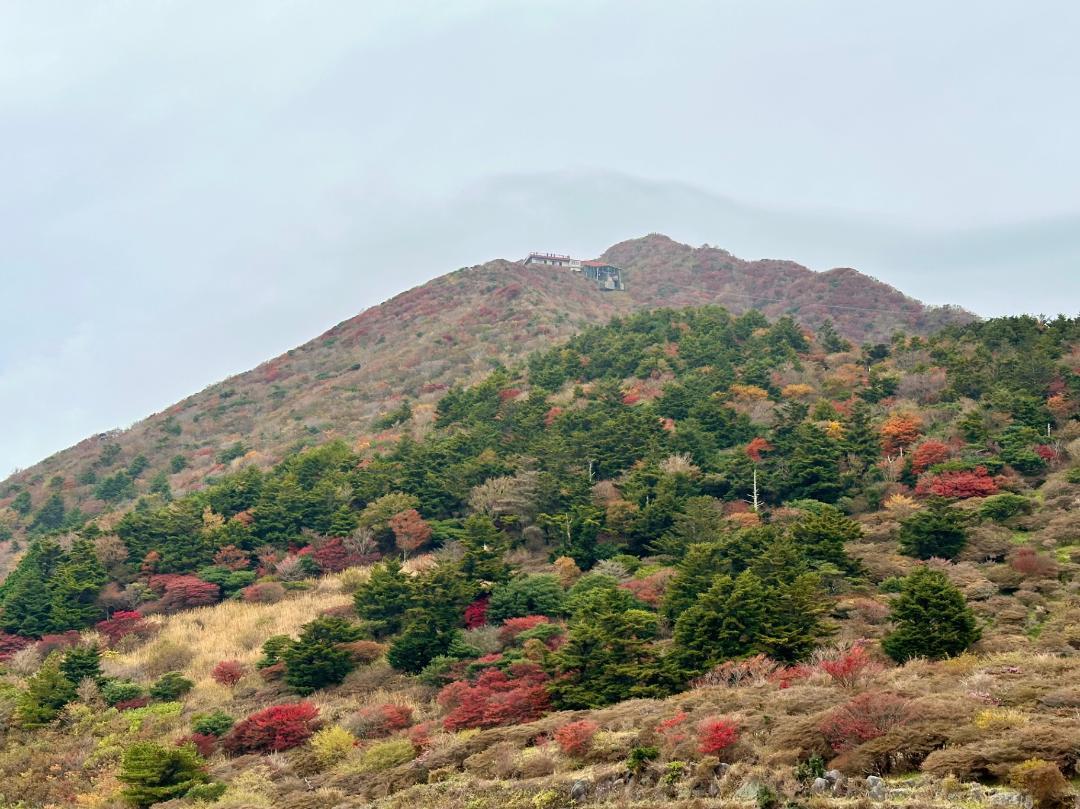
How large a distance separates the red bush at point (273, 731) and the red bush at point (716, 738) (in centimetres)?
1429

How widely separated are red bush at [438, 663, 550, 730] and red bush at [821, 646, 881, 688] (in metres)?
8.69

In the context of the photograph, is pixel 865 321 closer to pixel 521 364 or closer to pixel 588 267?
pixel 588 267

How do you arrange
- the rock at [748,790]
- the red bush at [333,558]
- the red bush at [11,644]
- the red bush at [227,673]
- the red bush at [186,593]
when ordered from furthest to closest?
the red bush at [333,558]
the red bush at [186,593]
the red bush at [11,644]
the red bush at [227,673]
the rock at [748,790]

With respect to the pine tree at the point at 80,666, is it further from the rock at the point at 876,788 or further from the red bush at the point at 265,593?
the rock at the point at 876,788

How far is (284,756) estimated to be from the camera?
86.2ft

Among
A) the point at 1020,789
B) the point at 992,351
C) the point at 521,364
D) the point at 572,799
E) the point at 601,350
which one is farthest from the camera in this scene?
the point at 521,364

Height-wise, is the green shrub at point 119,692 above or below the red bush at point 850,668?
above

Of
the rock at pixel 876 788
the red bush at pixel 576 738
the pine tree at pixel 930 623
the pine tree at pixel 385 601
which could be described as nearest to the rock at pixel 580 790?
the red bush at pixel 576 738

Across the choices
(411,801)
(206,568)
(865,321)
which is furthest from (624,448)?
(865,321)

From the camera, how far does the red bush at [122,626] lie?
41.9m

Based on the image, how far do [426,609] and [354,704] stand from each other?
5.42m

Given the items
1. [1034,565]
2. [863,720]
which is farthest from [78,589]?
[1034,565]

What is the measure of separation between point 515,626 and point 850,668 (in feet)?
49.3

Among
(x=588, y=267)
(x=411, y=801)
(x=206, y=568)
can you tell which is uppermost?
(x=588, y=267)
